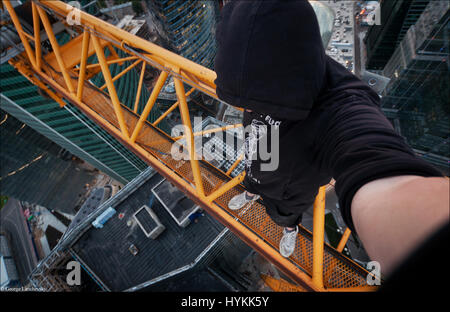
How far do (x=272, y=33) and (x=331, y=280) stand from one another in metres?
5.14

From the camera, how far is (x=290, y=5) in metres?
1.67

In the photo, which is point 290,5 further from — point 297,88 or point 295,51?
point 297,88

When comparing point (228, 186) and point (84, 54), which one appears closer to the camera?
point (228, 186)

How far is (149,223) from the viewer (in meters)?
13.1

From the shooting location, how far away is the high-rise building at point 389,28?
27.8 metres

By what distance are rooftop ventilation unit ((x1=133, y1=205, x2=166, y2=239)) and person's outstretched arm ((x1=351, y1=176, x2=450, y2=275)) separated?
1313 centimetres

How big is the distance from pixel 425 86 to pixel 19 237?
67728mm

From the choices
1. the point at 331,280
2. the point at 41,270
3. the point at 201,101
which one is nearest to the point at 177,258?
the point at 41,270

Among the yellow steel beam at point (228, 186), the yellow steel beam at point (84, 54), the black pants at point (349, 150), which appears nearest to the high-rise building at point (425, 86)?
the yellow steel beam at point (228, 186)

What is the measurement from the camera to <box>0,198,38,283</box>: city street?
35.4 meters

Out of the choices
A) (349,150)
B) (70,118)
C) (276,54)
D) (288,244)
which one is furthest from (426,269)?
(70,118)

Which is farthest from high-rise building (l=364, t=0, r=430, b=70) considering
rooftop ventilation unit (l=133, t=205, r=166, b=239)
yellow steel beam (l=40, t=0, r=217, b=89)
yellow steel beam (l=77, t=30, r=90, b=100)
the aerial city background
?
rooftop ventilation unit (l=133, t=205, r=166, b=239)

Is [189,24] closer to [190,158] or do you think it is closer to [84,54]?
[84,54]

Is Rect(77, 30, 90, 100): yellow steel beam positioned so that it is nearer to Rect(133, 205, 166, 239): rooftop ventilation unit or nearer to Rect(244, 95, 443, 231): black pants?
Rect(244, 95, 443, 231): black pants
